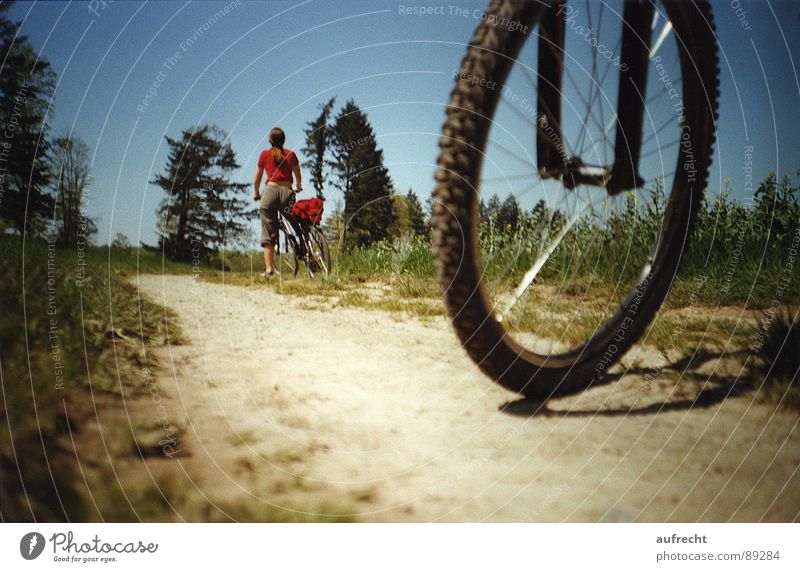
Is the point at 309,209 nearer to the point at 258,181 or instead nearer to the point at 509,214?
the point at 258,181

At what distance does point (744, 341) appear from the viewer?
4.02ft

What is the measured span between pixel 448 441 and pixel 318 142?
0.79 meters

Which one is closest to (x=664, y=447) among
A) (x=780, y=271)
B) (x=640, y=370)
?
(x=640, y=370)

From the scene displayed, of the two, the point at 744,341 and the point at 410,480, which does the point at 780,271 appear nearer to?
the point at 744,341

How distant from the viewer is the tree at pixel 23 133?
35.5 inches

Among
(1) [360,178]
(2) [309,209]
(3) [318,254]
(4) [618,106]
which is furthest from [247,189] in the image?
(4) [618,106]

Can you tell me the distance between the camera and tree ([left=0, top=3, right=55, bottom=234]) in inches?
35.5

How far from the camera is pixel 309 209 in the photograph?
1.21 m

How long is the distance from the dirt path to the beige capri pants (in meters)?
0.23

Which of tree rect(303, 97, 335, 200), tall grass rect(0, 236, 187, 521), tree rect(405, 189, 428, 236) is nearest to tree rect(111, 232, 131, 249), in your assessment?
tall grass rect(0, 236, 187, 521)

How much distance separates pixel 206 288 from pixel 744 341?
1.54 m

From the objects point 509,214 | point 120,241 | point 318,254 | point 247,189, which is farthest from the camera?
point 318,254

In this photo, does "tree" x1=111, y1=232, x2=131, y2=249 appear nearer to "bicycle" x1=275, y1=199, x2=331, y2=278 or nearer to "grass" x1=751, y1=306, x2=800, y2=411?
"bicycle" x1=275, y1=199, x2=331, y2=278

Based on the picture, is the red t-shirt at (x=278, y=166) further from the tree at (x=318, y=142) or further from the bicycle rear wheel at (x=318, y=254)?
the bicycle rear wheel at (x=318, y=254)
